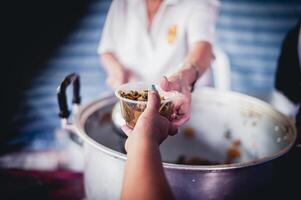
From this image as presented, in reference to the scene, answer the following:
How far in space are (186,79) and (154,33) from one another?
0.52 metres

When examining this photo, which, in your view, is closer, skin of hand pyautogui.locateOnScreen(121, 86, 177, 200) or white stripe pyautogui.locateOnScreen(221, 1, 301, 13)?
skin of hand pyautogui.locateOnScreen(121, 86, 177, 200)

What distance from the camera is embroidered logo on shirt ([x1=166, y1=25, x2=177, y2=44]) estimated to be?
166 cm

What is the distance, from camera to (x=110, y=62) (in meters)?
1.62

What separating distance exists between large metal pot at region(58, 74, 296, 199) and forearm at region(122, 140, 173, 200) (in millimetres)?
260

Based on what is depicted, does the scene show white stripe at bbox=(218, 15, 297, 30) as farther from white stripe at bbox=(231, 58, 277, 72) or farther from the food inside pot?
the food inside pot

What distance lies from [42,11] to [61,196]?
86 centimetres

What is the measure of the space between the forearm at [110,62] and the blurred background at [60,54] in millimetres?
98

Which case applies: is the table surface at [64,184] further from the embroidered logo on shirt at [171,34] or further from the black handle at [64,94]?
the embroidered logo on shirt at [171,34]

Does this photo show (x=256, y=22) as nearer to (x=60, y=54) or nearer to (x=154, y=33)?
(x=154, y=33)

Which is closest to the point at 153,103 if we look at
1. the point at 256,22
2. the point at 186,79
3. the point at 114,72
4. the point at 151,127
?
the point at 151,127

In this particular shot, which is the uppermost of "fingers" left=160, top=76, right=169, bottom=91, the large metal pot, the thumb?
the thumb

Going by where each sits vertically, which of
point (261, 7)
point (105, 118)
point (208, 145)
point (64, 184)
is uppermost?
point (261, 7)

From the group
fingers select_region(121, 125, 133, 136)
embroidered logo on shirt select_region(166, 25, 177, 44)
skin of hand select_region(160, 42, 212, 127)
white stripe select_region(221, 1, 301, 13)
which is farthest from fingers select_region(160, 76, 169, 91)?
white stripe select_region(221, 1, 301, 13)

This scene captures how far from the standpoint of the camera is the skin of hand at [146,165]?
2.05ft
